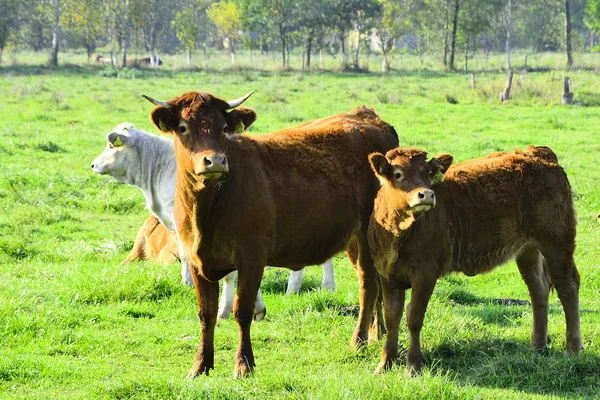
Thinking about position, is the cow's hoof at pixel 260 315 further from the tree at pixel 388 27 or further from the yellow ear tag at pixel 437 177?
the tree at pixel 388 27

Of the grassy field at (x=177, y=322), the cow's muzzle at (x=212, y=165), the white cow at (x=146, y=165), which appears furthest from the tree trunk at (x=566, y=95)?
the cow's muzzle at (x=212, y=165)

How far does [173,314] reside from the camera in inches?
323

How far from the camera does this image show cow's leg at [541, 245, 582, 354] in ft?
22.7

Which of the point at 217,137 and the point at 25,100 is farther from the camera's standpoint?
the point at 25,100

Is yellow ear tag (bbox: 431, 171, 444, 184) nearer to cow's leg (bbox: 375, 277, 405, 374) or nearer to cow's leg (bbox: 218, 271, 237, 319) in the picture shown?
cow's leg (bbox: 375, 277, 405, 374)

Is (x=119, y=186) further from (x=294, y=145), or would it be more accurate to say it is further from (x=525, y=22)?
(x=525, y=22)

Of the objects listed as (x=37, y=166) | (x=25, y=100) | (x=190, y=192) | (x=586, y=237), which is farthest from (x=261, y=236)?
(x=25, y=100)

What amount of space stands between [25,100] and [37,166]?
13.3m

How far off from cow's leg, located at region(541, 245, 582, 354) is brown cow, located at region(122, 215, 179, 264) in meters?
5.00

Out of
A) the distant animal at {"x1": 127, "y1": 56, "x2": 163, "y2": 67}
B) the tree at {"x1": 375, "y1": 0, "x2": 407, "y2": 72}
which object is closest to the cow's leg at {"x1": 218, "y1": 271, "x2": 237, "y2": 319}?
the distant animal at {"x1": 127, "y1": 56, "x2": 163, "y2": 67}

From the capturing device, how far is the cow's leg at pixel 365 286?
23.6ft

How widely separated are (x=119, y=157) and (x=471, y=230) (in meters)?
5.15

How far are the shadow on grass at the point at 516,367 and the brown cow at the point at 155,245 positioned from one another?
14.8 ft

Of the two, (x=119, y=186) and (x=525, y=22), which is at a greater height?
(x=525, y=22)
